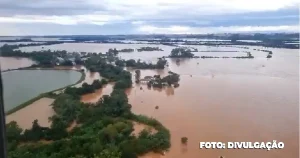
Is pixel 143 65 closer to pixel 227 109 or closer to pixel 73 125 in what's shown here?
pixel 227 109

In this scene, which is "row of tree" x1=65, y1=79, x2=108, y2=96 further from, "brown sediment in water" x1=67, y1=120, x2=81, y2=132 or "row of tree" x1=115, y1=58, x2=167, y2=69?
"row of tree" x1=115, y1=58, x2=167, y2=69

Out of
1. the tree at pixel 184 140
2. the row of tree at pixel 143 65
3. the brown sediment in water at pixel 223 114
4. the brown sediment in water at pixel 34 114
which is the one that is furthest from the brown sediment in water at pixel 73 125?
the row of tree at pixel 143 65

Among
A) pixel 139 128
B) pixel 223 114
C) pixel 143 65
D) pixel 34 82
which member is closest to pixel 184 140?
pixel 139 128

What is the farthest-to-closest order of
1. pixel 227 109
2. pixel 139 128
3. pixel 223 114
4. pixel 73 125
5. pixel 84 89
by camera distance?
pixel 84 89, pixel 227 109, pixel 223 114, pixel 73 125, pixel 139 128

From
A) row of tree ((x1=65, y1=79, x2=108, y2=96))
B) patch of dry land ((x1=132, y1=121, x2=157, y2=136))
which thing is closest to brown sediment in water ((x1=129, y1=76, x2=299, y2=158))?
patch of dry land ((x1=132, y1=121, x2=157, y2=136))

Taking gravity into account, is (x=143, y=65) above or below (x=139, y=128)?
above

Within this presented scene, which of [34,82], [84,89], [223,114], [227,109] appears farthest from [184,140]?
[34,82]

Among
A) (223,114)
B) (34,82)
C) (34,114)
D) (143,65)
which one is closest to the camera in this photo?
(223,114)

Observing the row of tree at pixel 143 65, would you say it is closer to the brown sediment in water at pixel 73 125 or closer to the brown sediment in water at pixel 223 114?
the brown sediment in water at pixel 223 114

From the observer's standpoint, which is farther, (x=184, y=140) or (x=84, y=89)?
(x=84, y=89)
